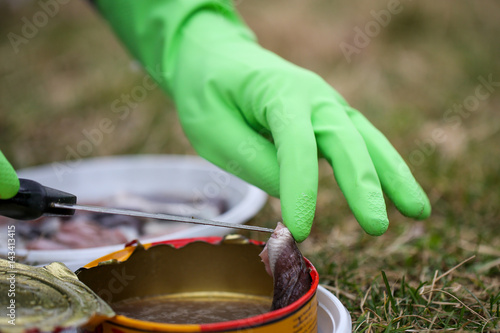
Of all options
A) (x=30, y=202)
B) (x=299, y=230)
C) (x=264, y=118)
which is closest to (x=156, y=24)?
(x=264, y=118)

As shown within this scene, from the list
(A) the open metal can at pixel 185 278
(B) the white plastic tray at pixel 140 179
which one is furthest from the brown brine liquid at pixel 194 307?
(B) the white plastic tray at pixel 140 179

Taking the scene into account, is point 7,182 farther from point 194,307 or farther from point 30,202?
point 194,307

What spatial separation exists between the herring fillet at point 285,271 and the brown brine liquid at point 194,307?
13 centimetres

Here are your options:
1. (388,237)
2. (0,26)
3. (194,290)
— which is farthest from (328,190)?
(0,26)

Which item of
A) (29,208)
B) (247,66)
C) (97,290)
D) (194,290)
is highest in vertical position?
(247,66)

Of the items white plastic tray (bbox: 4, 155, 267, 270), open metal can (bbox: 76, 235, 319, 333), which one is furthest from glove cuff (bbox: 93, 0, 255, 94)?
Answer: open metal can (bbox: 76, 235, 319, 333)

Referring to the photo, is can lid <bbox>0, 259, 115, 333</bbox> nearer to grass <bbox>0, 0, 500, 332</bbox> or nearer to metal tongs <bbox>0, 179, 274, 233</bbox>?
metal tongs <bbox>0, 179, 274, 233</bbox>

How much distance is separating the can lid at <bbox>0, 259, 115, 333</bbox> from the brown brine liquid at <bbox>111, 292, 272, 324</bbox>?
0.72 ft

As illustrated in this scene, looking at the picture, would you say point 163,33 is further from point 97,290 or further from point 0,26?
point 0,26

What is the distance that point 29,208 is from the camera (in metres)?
1.03

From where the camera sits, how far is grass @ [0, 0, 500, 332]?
1321 millimetres

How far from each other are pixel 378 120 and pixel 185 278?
79.5 inches

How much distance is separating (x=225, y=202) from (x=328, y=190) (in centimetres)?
55

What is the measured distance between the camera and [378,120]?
114 inches
